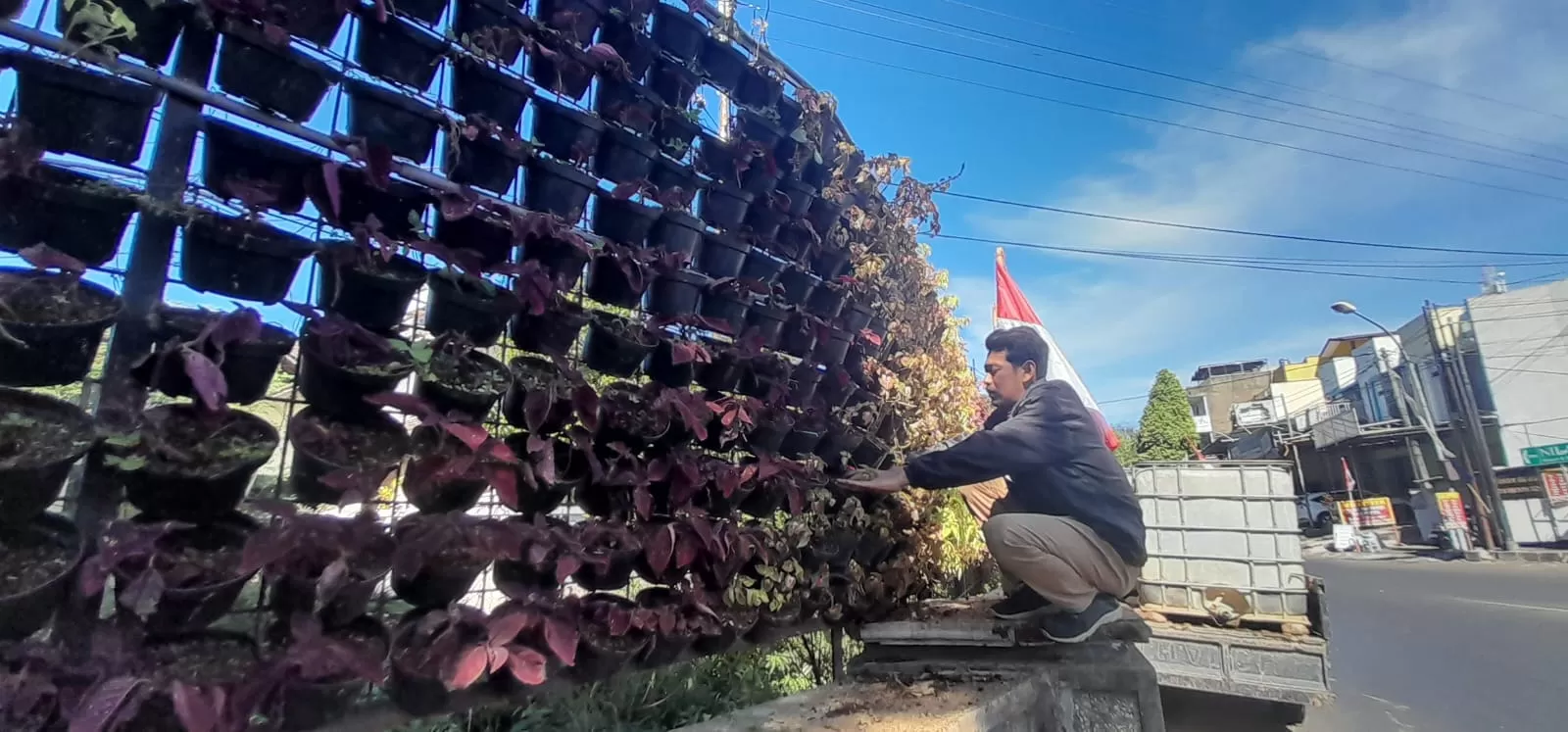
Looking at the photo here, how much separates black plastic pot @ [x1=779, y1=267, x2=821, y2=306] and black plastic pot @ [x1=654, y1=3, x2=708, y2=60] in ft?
3.52

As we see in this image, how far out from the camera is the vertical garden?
1.43 m

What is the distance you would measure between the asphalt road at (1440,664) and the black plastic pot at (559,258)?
219 inches

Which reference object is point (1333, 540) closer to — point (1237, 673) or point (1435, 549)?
point (1435, 549)

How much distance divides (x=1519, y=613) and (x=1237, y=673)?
24.4 feet

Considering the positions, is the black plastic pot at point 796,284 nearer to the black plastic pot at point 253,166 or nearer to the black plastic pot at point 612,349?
the black plastic pot at point 612,349

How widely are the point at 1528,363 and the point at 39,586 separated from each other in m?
31.7

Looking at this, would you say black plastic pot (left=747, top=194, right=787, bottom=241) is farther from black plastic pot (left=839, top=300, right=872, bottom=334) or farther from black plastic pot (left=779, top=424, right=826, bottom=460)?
black plastic pot (left=779, top=424, right=826, bottom=460)

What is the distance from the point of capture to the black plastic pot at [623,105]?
2.73 metres

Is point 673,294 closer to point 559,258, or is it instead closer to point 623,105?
point 559,258

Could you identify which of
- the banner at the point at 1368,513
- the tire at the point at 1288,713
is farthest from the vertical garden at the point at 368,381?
the banner at the point at 1368,513

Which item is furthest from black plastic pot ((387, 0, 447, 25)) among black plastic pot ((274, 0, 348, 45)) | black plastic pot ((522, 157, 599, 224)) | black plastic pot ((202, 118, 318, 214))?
black plastic pot ((202, 118, 318, 214))

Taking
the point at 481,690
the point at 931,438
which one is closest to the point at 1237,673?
Result: the point at 931,438

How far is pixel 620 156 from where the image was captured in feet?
8.88

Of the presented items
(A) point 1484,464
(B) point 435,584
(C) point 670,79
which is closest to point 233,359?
(B) point 435,584
